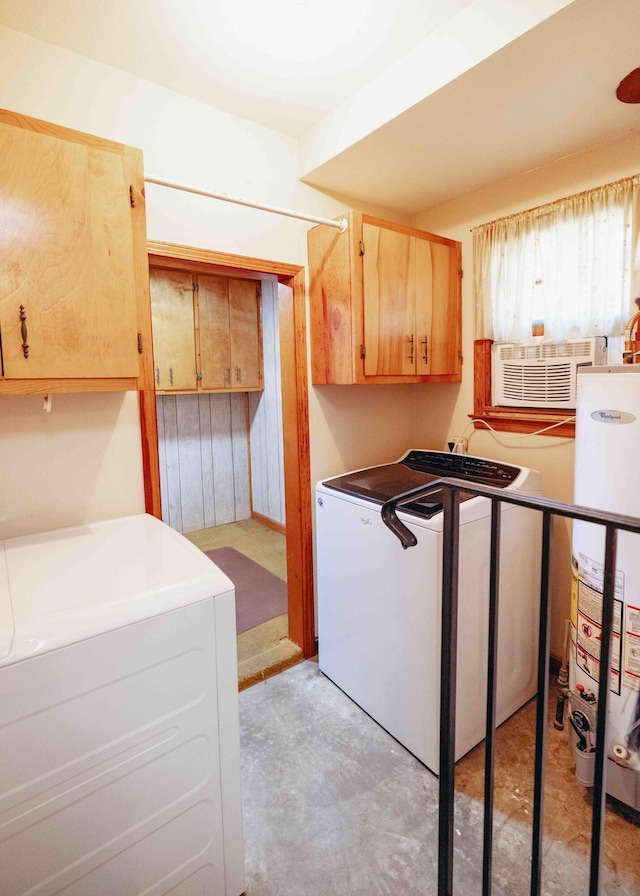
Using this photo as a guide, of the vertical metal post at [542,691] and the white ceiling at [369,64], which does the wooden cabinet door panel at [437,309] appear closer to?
the white ceiling at [369,64]

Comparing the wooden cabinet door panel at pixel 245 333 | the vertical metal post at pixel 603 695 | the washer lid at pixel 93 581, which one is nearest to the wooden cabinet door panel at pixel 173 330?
the wooden cabinet door panel at pixel 245 333

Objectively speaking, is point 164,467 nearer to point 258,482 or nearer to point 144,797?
point 258,482

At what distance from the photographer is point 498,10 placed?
4.38ft

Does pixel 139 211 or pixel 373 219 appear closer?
pixel 139 211

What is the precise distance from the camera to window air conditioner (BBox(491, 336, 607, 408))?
77.8 inches

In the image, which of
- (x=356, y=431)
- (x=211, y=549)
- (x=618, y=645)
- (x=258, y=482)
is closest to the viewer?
(x=618, y=645)

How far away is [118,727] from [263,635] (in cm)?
162

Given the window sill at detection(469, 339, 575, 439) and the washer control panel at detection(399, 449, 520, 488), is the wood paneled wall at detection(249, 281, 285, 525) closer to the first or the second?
the washer control panel at detection(399, 449, 520, 488)

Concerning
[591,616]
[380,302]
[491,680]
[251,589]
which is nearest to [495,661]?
[491,680]

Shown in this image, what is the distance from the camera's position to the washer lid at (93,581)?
965mm

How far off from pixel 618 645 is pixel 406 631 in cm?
70

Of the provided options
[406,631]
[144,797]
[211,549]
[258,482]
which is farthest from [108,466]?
[258,482]

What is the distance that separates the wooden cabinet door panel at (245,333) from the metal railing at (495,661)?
126 inches

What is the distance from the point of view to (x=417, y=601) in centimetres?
168
